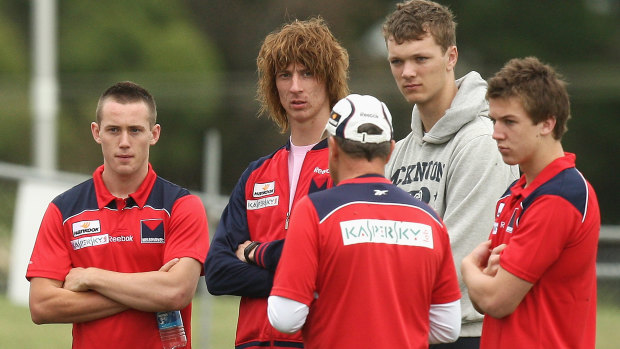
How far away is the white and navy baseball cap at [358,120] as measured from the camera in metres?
4.20

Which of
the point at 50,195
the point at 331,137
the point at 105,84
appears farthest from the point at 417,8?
the point at 105,84

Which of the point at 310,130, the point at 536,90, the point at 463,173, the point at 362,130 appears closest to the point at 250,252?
the point at 310,130

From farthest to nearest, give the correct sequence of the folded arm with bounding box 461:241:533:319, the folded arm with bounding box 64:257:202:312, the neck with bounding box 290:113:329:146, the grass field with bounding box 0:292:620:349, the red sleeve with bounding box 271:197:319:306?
the grass field with bounding box 0:292:620:349, the neck with bounding box 290:113:329:146, the folded arm with bounding box 64:257:202:312, the folded arm with bounding box 461:241:533:319, the red sleeve with bounding box 271:197:319:306

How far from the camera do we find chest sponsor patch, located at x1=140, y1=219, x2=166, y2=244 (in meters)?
5.02

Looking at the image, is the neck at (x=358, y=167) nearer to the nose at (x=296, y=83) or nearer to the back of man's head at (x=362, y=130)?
the back of man's head at (x=362, y=130)

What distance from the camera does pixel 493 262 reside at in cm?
429

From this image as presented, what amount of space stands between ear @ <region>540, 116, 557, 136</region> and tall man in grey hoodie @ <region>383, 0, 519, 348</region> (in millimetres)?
541

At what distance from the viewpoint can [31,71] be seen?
87.6ft

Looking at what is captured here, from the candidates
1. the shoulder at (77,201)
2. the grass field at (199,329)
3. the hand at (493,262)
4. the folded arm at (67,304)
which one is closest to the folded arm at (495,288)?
the hand at (493,262)

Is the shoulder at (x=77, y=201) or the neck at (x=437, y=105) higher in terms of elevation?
the neck at (x=437, y=105)

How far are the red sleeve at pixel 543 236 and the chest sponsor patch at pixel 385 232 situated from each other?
0.36 metres

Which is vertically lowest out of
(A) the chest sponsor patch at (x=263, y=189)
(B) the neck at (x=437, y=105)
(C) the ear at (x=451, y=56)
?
(A) the chest sponsor patch at (x=263, y=189)

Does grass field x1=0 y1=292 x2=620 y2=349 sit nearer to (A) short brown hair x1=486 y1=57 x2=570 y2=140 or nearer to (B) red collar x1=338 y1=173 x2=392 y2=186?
(B) red collar x1=338 y1=173 x2=392 y2=186

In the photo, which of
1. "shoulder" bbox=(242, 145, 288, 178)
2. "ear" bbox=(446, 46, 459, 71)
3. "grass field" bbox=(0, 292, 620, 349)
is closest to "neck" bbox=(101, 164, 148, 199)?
"shoulder" bbox=(242, 145, 288, 178)
